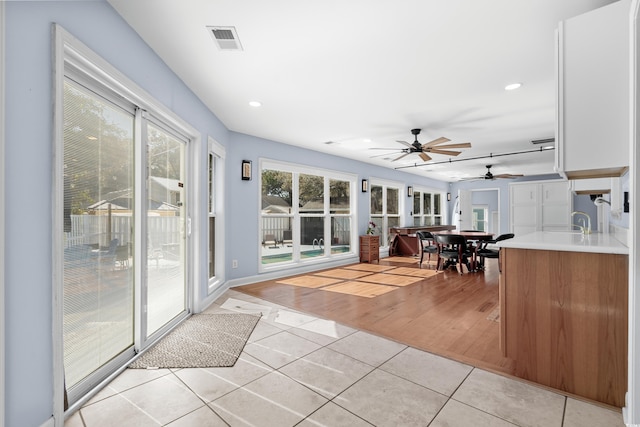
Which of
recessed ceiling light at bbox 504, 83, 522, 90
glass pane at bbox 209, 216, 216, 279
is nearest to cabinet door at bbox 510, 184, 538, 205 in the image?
recessed ceiling light at bbox 504, 83, 522, 90

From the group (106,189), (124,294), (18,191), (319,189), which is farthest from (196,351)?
(319,189)

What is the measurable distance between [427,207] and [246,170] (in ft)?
25.2

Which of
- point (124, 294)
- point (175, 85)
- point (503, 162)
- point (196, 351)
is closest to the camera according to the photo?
point (124, 294)

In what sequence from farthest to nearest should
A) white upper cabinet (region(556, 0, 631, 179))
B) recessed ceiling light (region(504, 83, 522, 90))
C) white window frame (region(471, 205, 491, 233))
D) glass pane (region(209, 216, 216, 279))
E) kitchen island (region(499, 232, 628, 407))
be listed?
1. white window frame (region(471, 205, 491, 233))
2. glass pane (region(209, 216, 216, 279))
3. recessed ceiling light (region(504, 83, 522, 90))
4. kitchen island (region(499, 232, 628, 407))
5. white upper cabinet (region(556, 0, 631, 179))

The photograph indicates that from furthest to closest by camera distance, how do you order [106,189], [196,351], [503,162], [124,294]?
1. [503,162]
2. [196,351]
3. [124,294]
4. [106,189]

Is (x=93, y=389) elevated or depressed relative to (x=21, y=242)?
depressed

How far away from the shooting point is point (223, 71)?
9.64ft

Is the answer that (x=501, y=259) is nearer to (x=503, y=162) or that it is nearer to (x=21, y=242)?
(x=21, y=242)

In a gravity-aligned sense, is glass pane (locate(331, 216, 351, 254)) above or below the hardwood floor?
above

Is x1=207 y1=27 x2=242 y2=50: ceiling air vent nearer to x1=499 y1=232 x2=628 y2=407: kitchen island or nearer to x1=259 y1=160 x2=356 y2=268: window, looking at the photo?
x1=499 y1=232 x2=628 y2=407: kitchen island

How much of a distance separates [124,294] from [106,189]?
823 millimetres

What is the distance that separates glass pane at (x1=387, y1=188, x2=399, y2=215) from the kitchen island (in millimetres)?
6850

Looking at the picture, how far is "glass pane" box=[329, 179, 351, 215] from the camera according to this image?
704 centimetres

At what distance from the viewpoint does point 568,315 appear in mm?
1955
